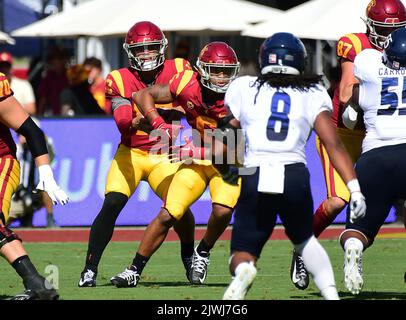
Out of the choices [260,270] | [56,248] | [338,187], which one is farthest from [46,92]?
[338,187]

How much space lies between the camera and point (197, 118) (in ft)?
28.2

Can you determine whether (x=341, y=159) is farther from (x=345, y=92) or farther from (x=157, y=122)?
(x=157, y=122)

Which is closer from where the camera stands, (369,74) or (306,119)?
(306,119)

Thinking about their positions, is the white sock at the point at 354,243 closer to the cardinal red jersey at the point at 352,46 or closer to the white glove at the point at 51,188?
the cardinal red jersey at the point at 352,46

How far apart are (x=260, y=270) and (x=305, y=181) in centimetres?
331

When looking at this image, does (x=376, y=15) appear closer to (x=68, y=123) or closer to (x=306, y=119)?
(x=306, y=119)

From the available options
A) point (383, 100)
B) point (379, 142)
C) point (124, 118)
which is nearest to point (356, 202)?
point (379, 142)

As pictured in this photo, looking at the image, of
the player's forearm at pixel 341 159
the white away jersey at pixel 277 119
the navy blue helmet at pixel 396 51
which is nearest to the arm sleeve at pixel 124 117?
the navy blue helmet at pixel 396 51

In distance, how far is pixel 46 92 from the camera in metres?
17.1

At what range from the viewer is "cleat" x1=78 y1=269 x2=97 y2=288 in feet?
28.3

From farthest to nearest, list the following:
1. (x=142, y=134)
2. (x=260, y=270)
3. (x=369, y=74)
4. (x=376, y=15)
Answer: (x=260, y=270) < (x=142, y=134) < (x=376, y=15) < (x=369, y=74)

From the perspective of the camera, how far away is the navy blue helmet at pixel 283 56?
22.0ft

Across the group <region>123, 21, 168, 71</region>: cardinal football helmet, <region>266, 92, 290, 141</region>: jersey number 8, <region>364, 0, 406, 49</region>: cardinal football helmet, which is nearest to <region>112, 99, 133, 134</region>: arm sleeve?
<region>123, 21, 168, 71</region>: cardinal football helmet
